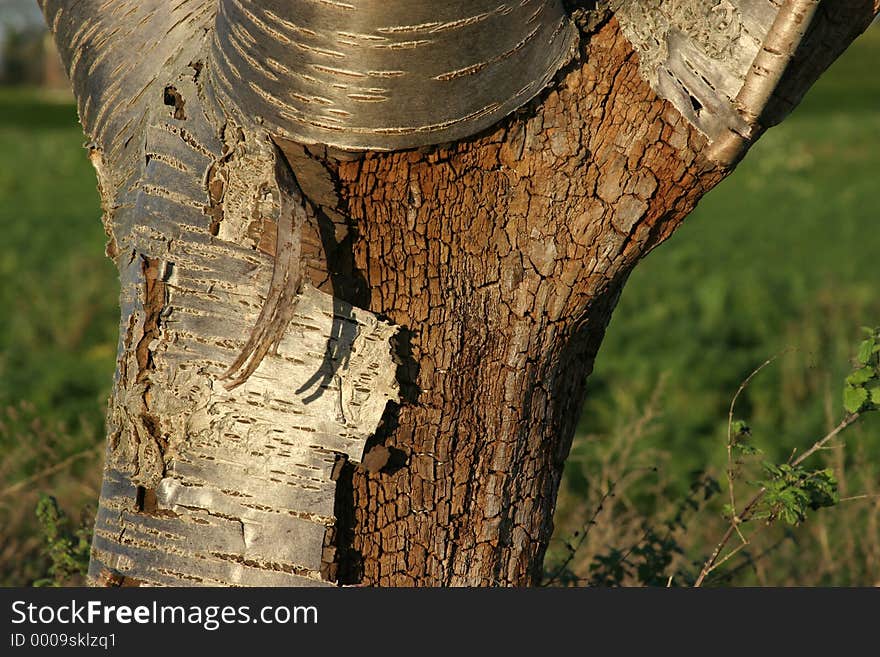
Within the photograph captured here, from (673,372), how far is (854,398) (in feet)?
12.3

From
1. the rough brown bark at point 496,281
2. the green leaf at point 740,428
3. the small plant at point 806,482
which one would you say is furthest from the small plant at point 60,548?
the green leaf at point 740,428

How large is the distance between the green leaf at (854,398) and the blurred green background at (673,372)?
123 mm

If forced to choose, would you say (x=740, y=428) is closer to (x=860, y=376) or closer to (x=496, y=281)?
(x=860, y=376)

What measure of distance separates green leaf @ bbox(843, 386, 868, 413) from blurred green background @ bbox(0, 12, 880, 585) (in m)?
0.12

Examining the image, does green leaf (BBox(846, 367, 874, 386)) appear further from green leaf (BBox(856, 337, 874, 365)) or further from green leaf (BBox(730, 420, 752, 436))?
green leaf (BBox(730, 420, 752, 436))

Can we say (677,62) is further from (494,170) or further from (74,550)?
(74,550)

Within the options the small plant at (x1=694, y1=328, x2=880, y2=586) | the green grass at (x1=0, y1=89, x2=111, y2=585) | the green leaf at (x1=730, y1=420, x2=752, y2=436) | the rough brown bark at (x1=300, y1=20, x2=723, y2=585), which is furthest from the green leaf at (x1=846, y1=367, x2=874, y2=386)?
the green grass at (x1=0, y1=89, x2=111, y2=585)

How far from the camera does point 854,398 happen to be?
222cm

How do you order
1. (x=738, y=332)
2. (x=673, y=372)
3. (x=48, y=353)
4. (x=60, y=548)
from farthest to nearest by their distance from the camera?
(x=738, y=332), (x=48, y=353), (x=673, y=372), (x=60, y=548)

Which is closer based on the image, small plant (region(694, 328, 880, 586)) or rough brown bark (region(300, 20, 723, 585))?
rough brown bark (region(300, 20, 723, 585))

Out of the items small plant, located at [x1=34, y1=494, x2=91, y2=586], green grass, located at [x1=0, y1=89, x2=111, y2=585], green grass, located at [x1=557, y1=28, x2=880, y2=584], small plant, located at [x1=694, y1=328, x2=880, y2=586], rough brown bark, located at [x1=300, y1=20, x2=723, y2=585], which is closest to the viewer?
rough brown bark, located at [x1=300, y1=20, x2=723, y2=585]

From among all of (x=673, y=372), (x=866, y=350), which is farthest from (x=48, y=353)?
(x=866, y=350)

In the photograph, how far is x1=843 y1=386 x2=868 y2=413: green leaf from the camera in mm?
2209

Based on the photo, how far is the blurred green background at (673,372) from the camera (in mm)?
3395
